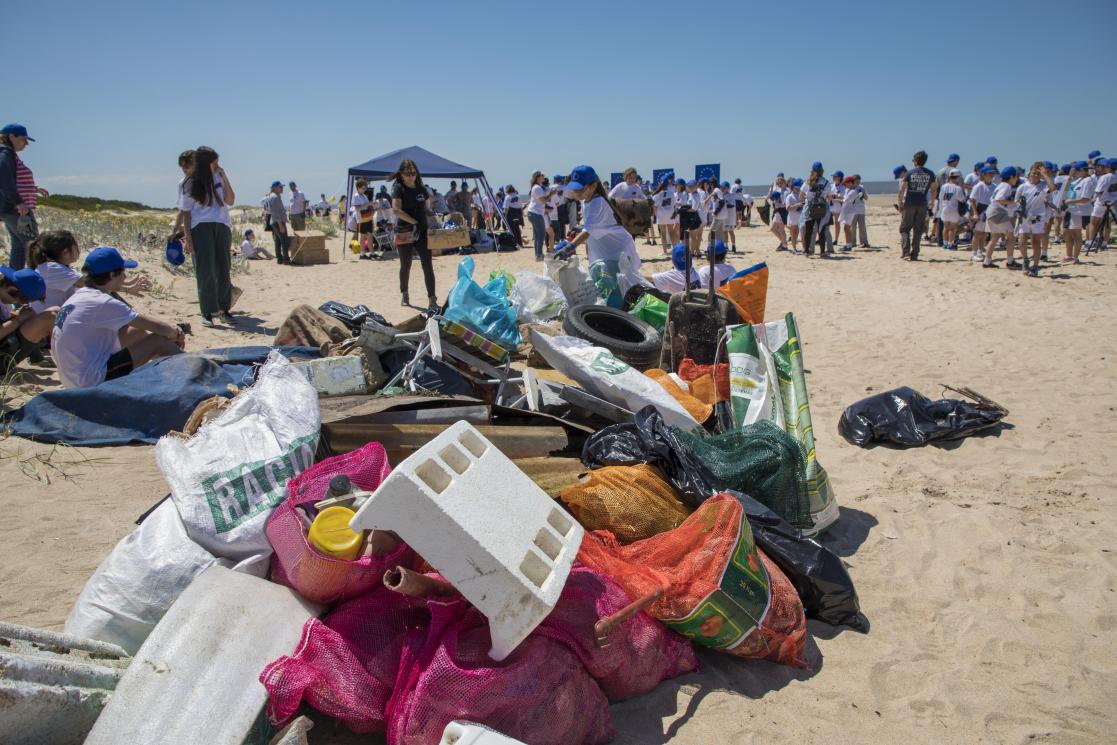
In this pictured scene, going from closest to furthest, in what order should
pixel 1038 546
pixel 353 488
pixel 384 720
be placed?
pixel 384 720 < pixel 353 488 < pixel 1038 546

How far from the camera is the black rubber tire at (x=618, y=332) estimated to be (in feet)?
18.2

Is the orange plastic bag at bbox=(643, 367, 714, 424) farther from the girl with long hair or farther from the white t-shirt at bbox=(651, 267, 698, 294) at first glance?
the girl with long hair

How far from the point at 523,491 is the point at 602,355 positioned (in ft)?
8.08

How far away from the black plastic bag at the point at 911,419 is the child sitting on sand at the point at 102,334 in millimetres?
4860

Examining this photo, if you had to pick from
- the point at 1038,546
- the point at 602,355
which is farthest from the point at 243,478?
the point at 1038,546

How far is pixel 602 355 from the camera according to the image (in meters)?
4.61

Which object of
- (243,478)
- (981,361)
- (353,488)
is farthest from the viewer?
(981,361)

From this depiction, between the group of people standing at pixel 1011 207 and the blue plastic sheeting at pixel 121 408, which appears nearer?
the blue plastic sheeting at pixel 121 408

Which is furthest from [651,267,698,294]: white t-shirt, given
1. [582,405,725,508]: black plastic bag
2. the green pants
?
the green pants

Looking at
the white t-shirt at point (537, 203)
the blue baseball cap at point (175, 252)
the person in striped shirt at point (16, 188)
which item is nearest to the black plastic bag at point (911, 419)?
the blue baseball cap at point (175, 252)

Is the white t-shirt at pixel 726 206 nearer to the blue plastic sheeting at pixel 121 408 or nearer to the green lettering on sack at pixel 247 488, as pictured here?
the blue plastic sheeting at pixel 121 408

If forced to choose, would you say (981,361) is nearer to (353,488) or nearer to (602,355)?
(602,355)

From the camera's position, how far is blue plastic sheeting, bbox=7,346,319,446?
4.02 m

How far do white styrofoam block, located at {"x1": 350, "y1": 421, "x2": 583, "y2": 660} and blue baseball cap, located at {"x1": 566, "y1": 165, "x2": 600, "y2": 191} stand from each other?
17.9 feet
